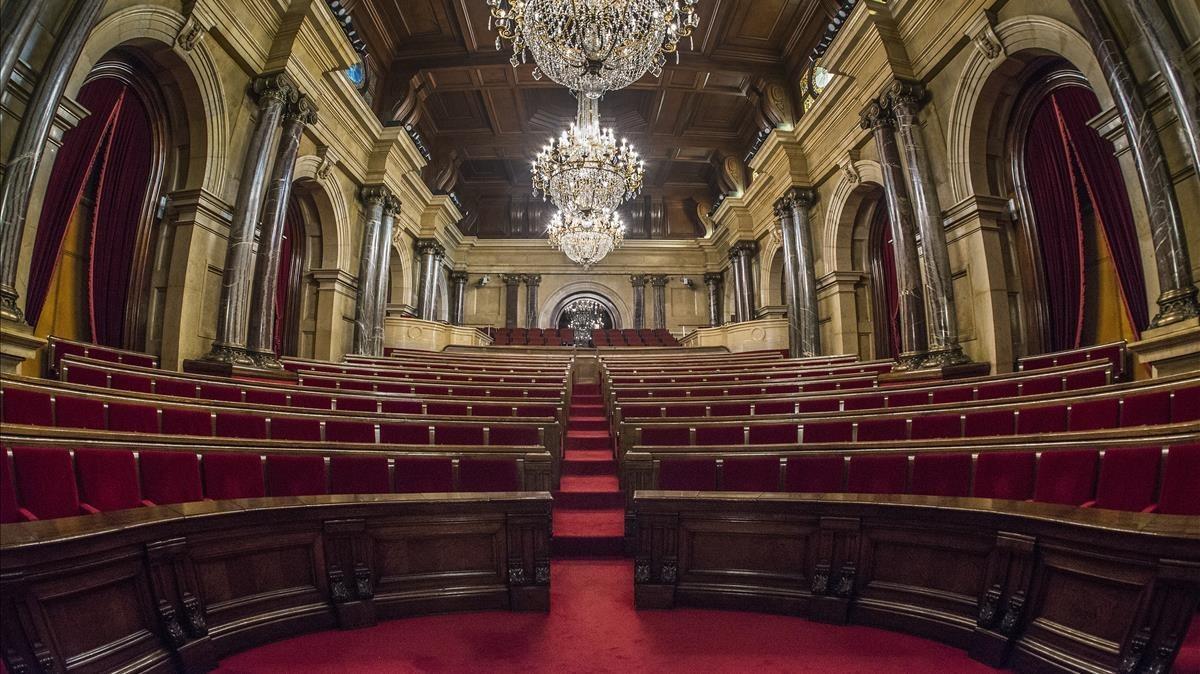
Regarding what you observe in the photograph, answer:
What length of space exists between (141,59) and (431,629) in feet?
19.5

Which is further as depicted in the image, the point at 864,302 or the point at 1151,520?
the point at 864,302

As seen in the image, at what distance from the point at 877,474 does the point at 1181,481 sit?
0.83m

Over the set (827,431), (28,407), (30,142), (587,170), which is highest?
(587,170)

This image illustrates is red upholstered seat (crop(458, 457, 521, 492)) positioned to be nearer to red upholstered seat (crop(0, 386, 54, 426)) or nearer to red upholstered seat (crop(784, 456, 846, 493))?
red upholstered seat (crop(784, 456, 846, 493))

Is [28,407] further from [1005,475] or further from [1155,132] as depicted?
[1155,132]

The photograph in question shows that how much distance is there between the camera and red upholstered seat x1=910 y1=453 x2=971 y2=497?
2.06 metres

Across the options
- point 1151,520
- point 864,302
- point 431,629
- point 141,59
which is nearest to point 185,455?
point 431,629

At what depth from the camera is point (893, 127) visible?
6.47 metres

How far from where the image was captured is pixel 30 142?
3469 mm

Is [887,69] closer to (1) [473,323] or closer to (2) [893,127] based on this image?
(2) [893,127]

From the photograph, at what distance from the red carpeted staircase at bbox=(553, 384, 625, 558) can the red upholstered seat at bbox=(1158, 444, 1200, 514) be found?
178 centimetres

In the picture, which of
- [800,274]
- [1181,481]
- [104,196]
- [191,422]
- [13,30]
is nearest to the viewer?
[1181,481]

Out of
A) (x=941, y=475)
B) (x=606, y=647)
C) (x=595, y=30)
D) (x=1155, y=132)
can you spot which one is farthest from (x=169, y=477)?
(x=1155, y=132)

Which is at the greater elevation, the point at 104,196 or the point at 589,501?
the point at 104,196
